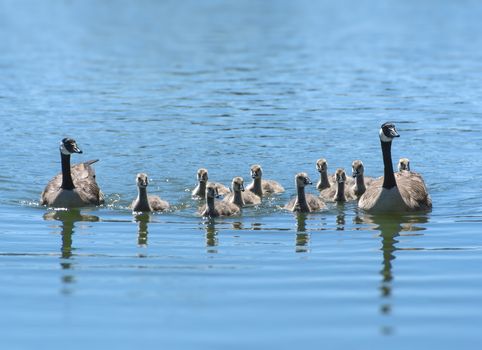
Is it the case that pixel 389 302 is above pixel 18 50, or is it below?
below

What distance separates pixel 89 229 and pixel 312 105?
15.4m

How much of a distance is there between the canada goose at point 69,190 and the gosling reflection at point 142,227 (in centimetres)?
143

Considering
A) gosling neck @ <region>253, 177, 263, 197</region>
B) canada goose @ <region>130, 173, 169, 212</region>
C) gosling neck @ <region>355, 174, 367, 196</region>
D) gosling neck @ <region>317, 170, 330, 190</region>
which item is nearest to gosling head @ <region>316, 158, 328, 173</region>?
gosling neck @ <region>317, 170, 330, 190</region>

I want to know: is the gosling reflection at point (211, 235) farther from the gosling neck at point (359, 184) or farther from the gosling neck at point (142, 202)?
the gosling neck at point (359, 184)

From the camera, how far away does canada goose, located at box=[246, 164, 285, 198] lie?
811 inches

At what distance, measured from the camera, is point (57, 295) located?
13.3 metres

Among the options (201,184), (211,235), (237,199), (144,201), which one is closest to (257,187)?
(201,184)

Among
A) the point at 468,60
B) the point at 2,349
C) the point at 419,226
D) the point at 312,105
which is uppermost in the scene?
the point at 468,60

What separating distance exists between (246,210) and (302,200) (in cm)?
117

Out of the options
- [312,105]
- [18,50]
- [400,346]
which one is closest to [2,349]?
[400,346]

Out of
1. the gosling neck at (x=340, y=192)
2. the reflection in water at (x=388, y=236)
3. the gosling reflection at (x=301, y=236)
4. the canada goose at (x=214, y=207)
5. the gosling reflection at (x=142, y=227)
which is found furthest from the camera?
the gosling neck at (x=340, y=192)

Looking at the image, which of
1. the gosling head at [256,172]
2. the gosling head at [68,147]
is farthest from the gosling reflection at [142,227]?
the gosling head at [256,172]

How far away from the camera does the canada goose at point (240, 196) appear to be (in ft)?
63.5

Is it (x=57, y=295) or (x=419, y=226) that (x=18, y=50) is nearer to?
(x=419, y=226)
